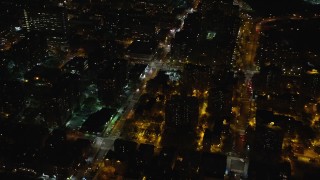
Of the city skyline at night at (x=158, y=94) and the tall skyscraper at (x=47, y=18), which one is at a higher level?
the tall skyscraper at (x=47, y=18)

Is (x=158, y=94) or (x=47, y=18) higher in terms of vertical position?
(x=47, y=18)

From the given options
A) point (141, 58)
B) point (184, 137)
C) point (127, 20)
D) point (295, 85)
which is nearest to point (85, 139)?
point (184, 137)

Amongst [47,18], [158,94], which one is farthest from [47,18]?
[158,94]

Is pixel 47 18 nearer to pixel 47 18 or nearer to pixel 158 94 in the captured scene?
pixel 47 18

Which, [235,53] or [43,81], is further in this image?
[235,53]

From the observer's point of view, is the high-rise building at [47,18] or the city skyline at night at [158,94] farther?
the high-rise building at [47,18]

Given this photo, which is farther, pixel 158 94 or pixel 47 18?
pixel 47 18

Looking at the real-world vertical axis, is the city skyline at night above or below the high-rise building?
below

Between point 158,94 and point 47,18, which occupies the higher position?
point 47,18

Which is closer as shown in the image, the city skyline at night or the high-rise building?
the city skyline at night

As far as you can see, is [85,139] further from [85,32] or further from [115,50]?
[85,32]

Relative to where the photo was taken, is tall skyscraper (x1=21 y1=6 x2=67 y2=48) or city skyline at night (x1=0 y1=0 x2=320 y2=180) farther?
tall skyscraper (x1=21 y1=6 x2=67 y2=48)
